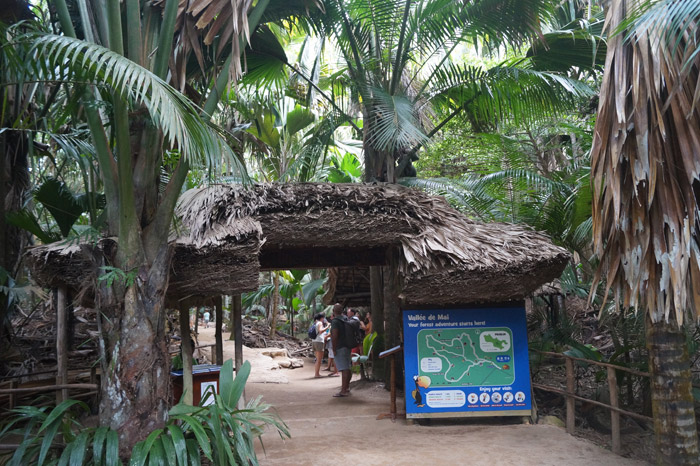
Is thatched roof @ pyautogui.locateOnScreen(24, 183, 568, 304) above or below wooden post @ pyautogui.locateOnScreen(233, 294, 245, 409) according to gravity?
above

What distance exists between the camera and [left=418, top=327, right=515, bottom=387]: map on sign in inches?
255

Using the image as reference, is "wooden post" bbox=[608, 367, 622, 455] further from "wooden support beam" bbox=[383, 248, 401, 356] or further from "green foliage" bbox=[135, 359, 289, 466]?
"green foliage" bbox=[135, 359, 289, 466]

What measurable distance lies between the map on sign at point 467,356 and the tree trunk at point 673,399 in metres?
2.34

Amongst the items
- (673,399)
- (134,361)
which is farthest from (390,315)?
(134,361)

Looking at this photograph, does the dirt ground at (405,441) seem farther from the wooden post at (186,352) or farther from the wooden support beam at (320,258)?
the wooden support beam at (320,258)

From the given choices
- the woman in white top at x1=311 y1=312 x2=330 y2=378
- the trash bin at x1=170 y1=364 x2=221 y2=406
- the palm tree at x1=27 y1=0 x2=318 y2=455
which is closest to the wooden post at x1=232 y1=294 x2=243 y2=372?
the trash bin at x1=170 y1=364 x2=221 y2=406

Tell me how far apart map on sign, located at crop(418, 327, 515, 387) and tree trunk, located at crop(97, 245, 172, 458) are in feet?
10.6

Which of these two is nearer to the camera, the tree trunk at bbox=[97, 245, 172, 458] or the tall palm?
the tree trunk at bbox=[97, 245, 172, 458]

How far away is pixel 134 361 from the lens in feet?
13.8

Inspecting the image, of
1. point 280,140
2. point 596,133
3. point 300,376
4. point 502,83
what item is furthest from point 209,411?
point 280,140

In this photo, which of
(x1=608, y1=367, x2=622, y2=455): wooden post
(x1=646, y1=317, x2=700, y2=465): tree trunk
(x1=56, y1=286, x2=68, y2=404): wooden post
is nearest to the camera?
(x1=646, y1=317, x2=700, y2=465): tree trunk

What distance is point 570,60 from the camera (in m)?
7.36

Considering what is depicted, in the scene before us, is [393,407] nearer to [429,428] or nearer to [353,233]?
[429,428]

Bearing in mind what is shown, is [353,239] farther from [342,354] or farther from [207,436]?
[207,436]
